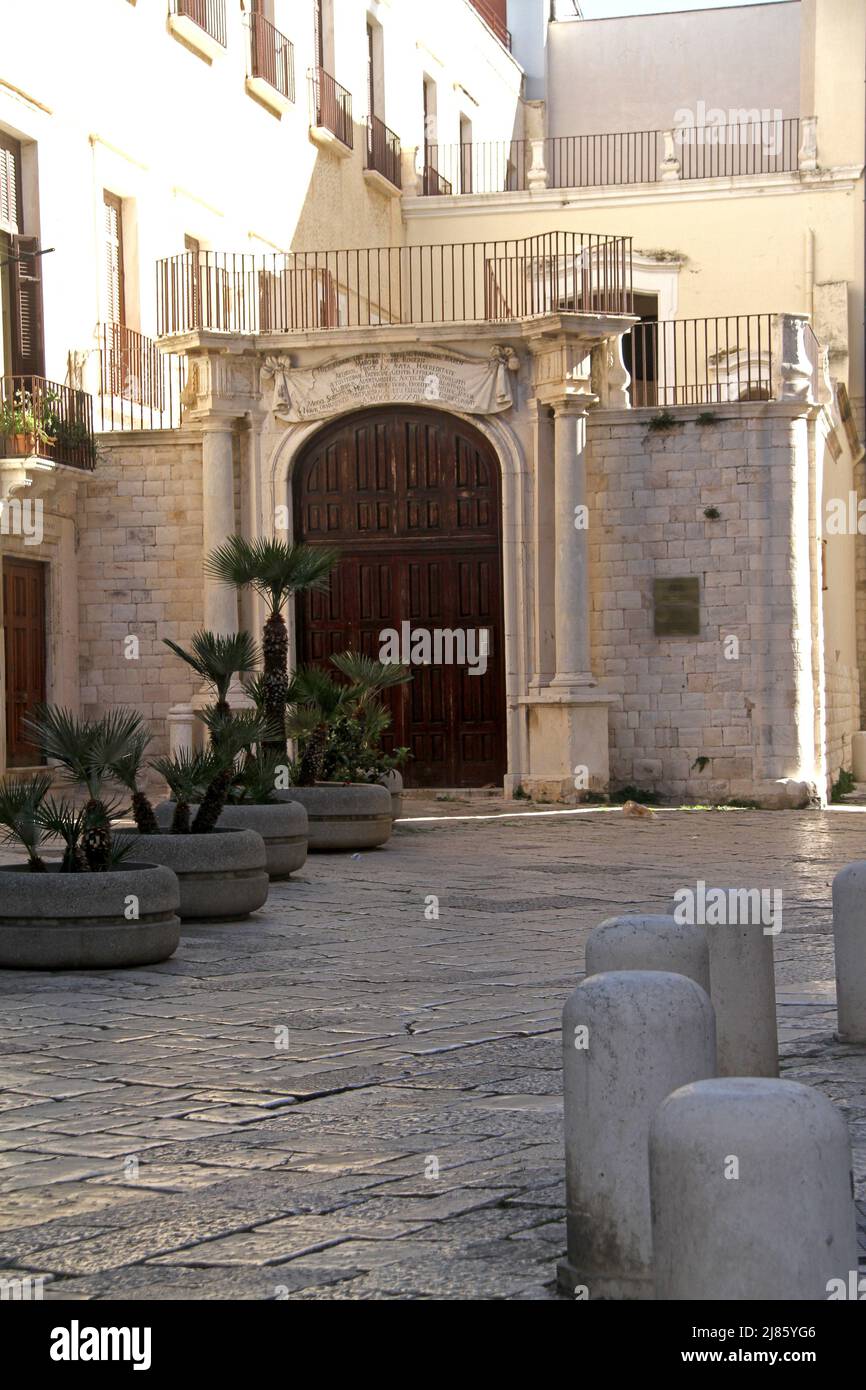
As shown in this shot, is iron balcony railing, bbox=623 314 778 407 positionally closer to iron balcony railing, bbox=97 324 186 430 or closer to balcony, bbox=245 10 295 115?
iron balcony railing, bbox=97 324 186 430

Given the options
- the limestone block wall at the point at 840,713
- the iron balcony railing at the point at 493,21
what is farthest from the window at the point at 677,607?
the iron balcony railing at the point at 493,21

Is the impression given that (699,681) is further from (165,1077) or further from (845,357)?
(165,1077)

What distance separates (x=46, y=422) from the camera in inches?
814

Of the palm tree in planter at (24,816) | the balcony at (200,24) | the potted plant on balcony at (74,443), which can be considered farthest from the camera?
the balcony at (200,24)

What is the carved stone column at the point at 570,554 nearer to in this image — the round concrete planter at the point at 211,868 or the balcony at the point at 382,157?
the round concrete planter at the point at 211,868

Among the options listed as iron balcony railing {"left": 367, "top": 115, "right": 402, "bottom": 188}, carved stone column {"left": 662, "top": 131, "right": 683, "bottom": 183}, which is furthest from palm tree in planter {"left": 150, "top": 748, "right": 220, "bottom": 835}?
carved stone column {"left": 662, "top": 131, "right": 683, "bottom": 183}

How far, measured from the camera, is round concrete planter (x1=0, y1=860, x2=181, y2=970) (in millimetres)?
9344

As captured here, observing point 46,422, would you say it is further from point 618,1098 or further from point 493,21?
point 493,21

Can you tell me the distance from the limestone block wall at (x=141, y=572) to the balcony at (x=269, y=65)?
6658 millimetres

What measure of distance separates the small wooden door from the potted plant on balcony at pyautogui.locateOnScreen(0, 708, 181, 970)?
11.3 meters

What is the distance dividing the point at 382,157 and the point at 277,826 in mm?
20490

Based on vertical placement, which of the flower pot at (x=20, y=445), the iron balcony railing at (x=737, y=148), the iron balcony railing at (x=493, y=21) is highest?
the iron balcony railing at (x=493, y=21)

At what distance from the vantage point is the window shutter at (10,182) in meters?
20.8

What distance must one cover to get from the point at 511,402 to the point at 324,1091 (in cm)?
1607
